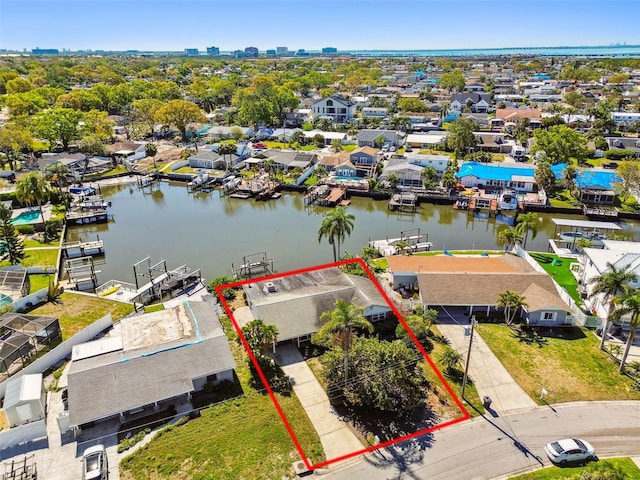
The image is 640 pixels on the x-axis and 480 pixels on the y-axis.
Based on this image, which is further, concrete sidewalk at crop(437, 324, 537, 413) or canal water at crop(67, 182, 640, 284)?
canal water at crop(67, 182, 640, 284)

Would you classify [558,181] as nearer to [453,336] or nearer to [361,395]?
[453,336]

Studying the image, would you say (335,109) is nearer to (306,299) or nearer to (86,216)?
(86,216)

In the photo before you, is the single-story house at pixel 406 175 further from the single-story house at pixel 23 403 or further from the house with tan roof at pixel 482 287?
the single-story house at pixel 23 403

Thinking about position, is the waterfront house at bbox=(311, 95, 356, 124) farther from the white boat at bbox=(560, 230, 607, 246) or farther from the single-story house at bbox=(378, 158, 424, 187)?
the white boat at bbox=(560, 230, 607, 246)

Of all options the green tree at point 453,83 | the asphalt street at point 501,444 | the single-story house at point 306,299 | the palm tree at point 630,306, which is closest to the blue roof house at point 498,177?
the single-story house at point 306,299

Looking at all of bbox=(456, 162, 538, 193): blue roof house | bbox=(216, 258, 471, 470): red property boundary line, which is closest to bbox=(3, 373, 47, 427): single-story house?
bbox=(216, 258, 471, 470): red property boundary line
